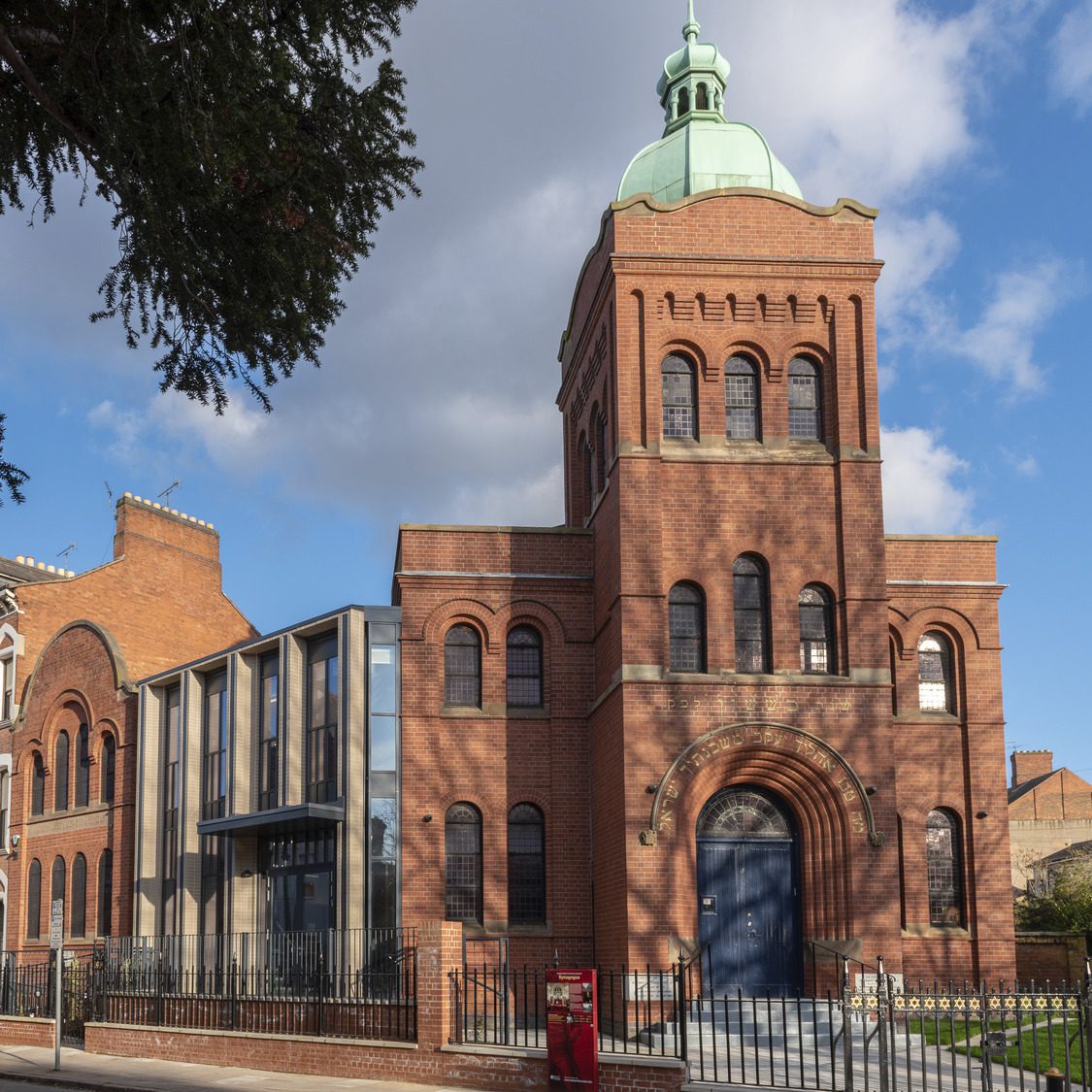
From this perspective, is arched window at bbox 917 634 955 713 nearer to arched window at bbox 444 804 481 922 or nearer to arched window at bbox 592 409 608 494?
arched window at bbox 592 409 608 494

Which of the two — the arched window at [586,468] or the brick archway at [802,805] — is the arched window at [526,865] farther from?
the arched window at [586,468]

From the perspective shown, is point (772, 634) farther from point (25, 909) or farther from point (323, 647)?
point (25, 909)

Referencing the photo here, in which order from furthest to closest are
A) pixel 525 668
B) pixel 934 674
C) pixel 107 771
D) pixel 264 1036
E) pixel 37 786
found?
pixel 37 786 < pixel 107 771 < pixel 934 674 < pixel 525 668 < pixel 264 1036

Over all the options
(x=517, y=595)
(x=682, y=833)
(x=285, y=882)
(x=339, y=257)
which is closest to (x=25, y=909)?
(x=285, y=882)

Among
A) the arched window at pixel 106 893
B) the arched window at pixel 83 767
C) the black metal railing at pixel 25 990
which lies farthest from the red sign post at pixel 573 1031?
the arched window at pixel 83 767

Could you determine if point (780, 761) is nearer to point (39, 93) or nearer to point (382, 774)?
point (382, 774)

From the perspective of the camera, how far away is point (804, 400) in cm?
2498

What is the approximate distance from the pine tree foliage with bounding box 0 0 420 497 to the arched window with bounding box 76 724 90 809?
956 inches

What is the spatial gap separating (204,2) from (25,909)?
95.7ft

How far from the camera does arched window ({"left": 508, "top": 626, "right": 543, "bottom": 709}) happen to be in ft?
86.3

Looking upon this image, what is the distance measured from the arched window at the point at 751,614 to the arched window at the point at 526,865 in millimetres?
4871

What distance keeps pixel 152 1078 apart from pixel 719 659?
34.0ft

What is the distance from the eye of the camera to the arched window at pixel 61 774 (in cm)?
3328

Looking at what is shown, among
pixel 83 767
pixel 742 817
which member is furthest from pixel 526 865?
pixel 83 767
